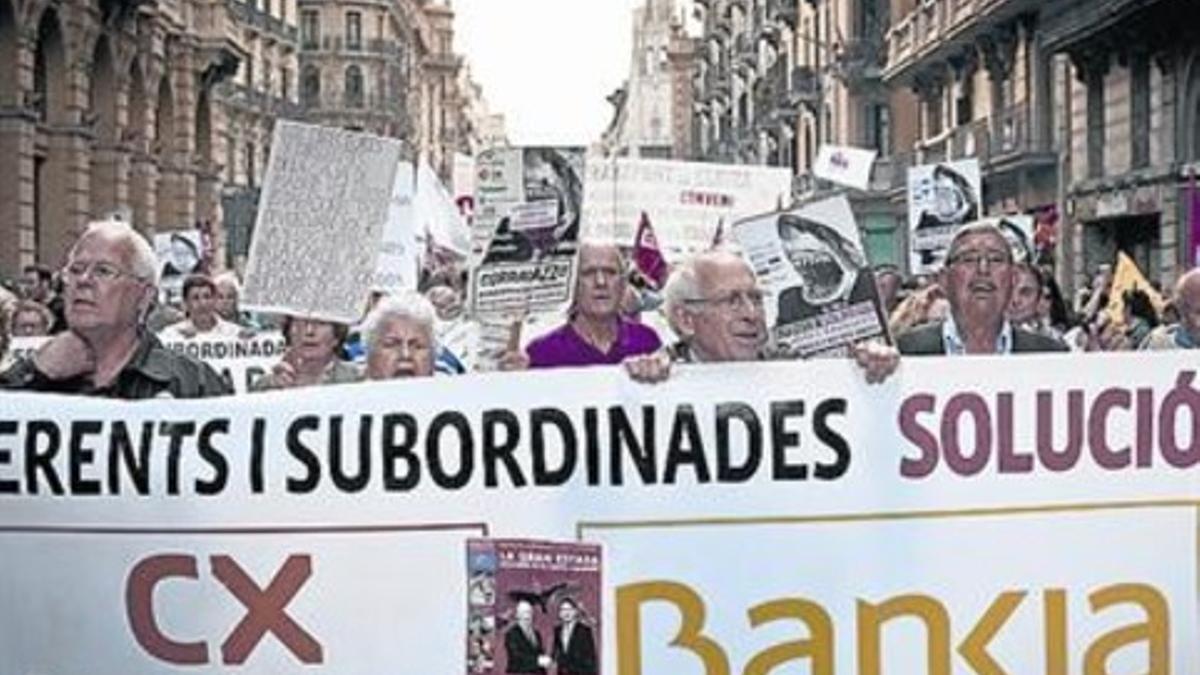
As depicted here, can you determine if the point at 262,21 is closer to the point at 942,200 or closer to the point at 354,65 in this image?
the point at 354,65

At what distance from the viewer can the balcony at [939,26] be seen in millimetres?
39938

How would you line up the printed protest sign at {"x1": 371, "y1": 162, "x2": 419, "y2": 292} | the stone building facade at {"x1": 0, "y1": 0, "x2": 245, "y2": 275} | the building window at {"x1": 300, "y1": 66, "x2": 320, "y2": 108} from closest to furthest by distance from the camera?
1. the printed protest sign at {"x1": 371, "y1": 162, "x2": 419, "y2": 292}
2. the stone building facade at {"x1": 0, "y1": 0, "x2": 245, "y2": 275}
3. the building window at {"x1": 300, "y1": 66, "x2": 320, "y2": 108}

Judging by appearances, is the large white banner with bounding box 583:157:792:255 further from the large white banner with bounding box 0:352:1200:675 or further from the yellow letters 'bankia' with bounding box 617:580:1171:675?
the yellow letters 'bankia' with bounding box 617:580:1171:675

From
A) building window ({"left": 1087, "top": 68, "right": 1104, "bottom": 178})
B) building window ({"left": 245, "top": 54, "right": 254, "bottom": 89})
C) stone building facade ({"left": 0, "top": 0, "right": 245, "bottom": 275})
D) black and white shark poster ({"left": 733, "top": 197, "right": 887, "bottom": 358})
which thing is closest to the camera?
black and white shark poster ({"left": 733, "top": 197, "right": 887, "bottom": 358})

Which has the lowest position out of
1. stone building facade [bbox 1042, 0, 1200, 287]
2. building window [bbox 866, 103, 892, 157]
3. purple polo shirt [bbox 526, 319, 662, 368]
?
purple polo shirt [bbox 526, 319, 662, 368]

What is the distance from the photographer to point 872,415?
595 centimetres

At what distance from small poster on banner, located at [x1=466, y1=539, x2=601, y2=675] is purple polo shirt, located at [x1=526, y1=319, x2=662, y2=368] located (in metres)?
2.11

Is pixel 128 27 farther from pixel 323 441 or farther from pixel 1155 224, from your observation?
pixel 323 441

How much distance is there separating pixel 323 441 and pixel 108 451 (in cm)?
52

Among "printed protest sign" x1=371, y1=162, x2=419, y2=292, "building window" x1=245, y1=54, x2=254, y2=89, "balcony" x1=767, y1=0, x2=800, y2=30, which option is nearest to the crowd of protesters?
"printed protest sign" x1=371, y1=162, x2=419, y2=292

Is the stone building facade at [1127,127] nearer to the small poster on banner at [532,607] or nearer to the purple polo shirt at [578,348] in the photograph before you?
the purple polo shirt at [578,348]

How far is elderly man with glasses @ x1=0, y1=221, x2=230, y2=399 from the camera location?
20.8ft

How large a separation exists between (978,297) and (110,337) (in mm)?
2400

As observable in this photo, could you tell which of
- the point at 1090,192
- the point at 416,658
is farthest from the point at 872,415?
the point at 1090,192
